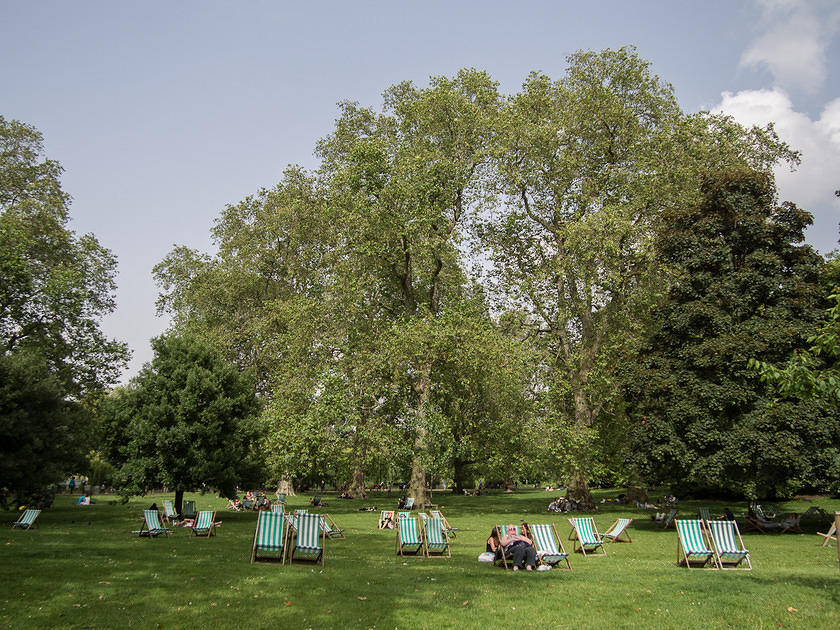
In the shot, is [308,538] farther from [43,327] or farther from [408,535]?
[43,327]

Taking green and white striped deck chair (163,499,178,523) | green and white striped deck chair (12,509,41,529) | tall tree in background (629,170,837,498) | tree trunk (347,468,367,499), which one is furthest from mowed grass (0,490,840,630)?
tree trunk (347,468,367,499)

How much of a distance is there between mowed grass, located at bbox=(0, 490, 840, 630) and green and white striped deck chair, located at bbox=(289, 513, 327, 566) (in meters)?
0.37

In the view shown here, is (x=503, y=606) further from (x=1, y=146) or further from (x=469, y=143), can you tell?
(x=1, y=146)

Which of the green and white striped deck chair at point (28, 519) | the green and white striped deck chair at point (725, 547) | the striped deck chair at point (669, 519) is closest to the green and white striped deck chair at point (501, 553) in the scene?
the green and white striped deck chair at point (725, 547)

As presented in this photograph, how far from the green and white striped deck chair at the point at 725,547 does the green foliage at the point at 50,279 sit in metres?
28.7

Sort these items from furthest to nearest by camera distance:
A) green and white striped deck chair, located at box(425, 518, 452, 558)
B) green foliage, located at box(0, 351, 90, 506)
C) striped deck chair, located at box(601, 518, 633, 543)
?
1. green foliage, located at box(0, 351, 90, 506)
2. striped deck chair, located at box(601, 518, 633, 543)
3. green and white striped deck chair, located at box(425, 518, 452, 558)

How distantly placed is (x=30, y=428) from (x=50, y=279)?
31.9 ft

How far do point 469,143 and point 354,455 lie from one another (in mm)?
18555

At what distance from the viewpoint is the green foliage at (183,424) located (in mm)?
24266

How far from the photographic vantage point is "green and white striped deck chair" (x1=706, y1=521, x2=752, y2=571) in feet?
43.2

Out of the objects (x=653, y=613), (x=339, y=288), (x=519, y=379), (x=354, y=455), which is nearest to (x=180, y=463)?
(x=354, y=455)

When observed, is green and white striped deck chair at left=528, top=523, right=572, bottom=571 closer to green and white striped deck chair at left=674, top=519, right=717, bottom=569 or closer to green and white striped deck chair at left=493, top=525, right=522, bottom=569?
green and white striped deck chair at left=493, top=525, right=522, bottom=569

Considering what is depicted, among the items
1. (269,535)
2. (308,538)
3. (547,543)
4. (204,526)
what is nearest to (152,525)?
(204,526)

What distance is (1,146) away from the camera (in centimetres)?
3228
